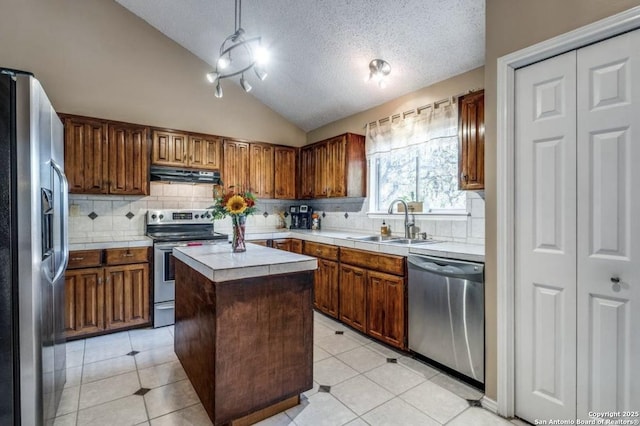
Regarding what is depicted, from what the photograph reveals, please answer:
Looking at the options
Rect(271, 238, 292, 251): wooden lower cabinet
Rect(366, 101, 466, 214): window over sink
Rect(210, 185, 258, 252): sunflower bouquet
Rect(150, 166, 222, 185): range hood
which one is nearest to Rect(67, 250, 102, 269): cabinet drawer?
Rect(150, 166, 222, 185): range hood

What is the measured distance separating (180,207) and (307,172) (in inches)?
72.3

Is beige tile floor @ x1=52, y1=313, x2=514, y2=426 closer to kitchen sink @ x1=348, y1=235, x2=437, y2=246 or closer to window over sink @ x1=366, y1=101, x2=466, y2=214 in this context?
kitchen sink @ x1=348, y1=235, x2=437, y2=246

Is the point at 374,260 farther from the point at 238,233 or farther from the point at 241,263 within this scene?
the point at 241,263

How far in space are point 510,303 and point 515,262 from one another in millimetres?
259

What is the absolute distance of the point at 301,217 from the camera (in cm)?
496

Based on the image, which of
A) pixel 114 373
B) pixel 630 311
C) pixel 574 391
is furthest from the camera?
pixel 114 373

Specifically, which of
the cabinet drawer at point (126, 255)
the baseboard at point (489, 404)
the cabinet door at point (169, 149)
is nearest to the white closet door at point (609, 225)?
the baseboard at point (489, 404)

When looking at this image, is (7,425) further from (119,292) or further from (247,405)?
(119,292)

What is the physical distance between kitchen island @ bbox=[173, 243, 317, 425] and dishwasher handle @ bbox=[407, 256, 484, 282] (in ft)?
3.46

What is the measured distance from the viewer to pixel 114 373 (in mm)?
2479

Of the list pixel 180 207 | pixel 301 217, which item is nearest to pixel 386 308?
pixel 301 217

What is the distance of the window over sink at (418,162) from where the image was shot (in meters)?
3.17

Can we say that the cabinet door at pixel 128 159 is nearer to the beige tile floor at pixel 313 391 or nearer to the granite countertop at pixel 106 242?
the granite countertop at pixel 106 242

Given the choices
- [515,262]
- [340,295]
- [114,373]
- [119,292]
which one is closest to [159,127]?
[119,292]
